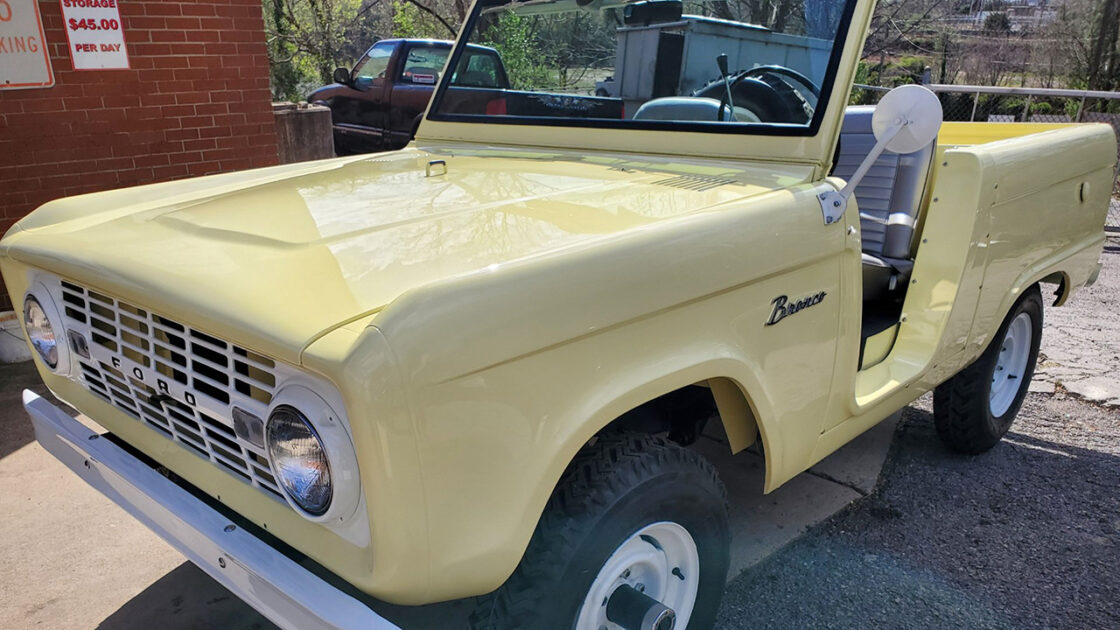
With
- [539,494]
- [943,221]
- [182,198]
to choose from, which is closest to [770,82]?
[943,221]

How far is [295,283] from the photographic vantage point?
161 cm

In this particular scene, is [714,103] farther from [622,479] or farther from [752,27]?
[622,479]

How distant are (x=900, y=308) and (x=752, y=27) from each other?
4.22 ft

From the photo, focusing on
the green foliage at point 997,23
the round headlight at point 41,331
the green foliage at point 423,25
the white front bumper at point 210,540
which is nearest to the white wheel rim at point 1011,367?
the white front bumper at point 210,540

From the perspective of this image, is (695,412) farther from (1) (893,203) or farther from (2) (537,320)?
(1) (893,203)

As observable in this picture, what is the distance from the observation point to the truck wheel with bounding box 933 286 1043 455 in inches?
131

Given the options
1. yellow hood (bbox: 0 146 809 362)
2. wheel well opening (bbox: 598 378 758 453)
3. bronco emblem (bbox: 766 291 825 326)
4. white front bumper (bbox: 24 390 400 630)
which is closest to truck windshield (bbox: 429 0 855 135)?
yellow hood (bbox: 0 146 809 362)

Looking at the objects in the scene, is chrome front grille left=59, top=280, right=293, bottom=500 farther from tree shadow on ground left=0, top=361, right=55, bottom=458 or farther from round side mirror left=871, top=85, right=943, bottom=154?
tree shadow on ground left=0, top=361, right=55, bottom=458

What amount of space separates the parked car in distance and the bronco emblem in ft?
25.6

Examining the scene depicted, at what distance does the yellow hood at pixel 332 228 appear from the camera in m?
1.56

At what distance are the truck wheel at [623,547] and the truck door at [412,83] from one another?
26.5ft

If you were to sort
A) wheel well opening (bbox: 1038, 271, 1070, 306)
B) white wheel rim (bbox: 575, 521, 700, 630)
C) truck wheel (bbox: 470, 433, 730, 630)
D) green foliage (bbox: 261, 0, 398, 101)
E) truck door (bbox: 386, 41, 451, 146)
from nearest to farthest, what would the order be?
truck wheel (bbox: 470, 433, 730, 630) < white wheel rim (bbox: 575, 521, 700, 630) < wheel well opening (bbox: 1038, 271, 1070, 306) < truck door (bbox: 386, 41, 451, 146) < green foliage (bbox: 261, 0, 398, 101)

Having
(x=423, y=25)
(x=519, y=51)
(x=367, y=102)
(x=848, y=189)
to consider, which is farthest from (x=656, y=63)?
(x=423, y=25)

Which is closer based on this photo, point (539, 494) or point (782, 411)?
point (539, 494)
